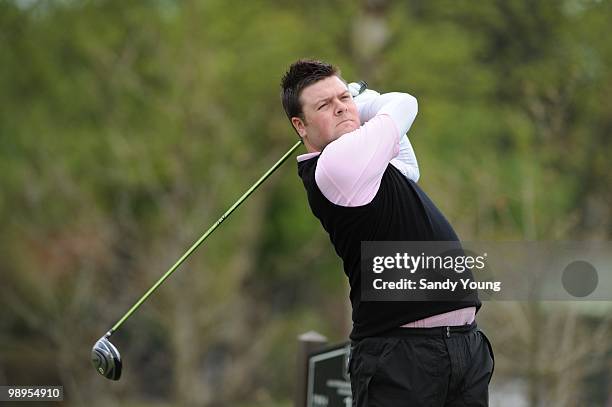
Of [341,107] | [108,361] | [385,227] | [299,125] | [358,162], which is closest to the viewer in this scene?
[358,162]

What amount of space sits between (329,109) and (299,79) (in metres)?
0.17

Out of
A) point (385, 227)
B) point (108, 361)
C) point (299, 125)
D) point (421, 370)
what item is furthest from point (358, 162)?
point (108, 361)

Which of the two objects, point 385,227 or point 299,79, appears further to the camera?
point 299,79

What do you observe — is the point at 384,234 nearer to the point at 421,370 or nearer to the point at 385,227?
the point at 385,227

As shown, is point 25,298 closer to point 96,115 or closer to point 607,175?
point 96,115

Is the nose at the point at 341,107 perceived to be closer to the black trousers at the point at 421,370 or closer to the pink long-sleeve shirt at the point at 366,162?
the pink long-sleeve shirt at the point at 366,162

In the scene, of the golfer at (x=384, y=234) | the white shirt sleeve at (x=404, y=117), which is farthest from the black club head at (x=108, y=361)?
the white shirt sleeve at (x=404, y=117)

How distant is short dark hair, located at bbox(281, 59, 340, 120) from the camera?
367cm

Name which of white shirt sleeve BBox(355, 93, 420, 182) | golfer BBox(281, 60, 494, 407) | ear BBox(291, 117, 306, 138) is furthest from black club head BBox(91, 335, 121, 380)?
white shirt sleeve BBox(355, 93, 420, 182)

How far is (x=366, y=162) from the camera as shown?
338cm

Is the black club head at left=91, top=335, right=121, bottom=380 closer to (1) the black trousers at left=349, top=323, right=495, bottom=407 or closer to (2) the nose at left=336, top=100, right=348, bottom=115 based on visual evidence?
(1) the black trousers at left=349, top=323, right=495, bottom=407

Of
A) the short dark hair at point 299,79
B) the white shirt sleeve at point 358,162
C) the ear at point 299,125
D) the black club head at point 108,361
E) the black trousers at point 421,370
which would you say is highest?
the short dark hair at point 299,79

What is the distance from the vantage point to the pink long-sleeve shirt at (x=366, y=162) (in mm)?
3381

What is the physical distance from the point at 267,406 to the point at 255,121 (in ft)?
13.4
